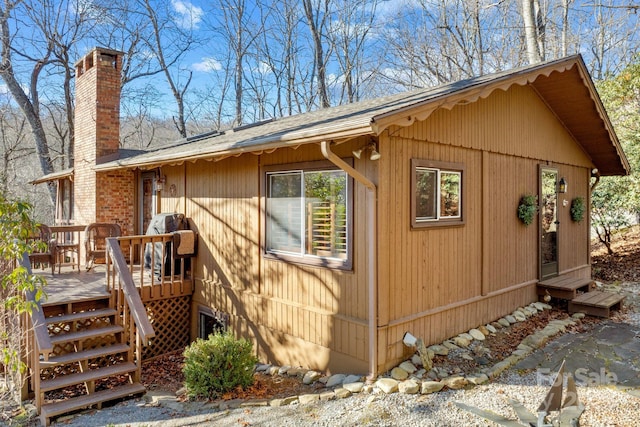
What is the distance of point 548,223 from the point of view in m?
8.12

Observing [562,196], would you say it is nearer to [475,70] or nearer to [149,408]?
[149,408]

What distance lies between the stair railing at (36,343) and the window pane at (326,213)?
300 centimetres

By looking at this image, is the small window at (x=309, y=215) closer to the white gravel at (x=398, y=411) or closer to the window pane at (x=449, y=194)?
the window pane at (x=449, y=194)

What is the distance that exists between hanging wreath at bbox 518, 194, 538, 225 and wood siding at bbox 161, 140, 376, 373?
3.70 meters

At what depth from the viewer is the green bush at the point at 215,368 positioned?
15.8 feet

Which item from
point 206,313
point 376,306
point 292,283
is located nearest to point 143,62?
point 206,313

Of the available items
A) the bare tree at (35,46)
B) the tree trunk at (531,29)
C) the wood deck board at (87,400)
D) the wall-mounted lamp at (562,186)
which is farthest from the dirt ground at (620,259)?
the bare tree at (35,46)

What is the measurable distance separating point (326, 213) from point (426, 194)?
127 cm

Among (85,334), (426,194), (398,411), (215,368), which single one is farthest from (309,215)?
(85,334)

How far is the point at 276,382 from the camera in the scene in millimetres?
5348

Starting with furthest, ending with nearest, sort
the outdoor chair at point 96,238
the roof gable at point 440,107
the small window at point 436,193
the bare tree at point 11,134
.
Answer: the bare tree at point 11,134 < the outdoor chair at point 96,238 < the small window at point 436,193 < the roof gable at point 440,107

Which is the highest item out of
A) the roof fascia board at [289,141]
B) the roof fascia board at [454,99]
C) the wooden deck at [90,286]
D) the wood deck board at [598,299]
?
the roof fascia board at [454,99]

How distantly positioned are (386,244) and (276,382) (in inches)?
87.4

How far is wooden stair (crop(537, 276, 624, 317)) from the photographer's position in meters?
6.94
